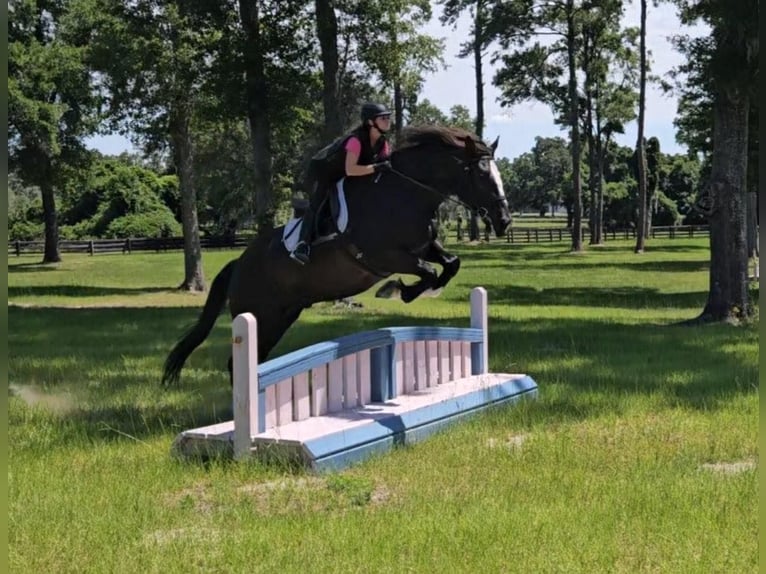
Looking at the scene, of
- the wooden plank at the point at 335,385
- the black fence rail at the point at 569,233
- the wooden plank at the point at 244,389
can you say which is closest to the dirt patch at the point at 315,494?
the wooden plank at the point at 244,389

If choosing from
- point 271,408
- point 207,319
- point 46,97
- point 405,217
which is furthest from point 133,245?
point 271,408

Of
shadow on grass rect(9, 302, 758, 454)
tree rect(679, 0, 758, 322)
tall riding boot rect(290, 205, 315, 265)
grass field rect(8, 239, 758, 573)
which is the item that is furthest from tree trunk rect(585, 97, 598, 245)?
tall riding boot rect(290, 205, 315, 265)

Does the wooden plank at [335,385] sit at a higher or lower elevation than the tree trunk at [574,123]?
lower

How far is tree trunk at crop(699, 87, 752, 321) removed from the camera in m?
13.7

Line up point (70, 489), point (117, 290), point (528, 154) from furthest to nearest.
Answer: point (528, 154) < point (117, 290) < point (70, 489)

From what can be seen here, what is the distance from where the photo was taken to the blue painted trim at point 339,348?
5.71 meters

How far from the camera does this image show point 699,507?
4.46 metres

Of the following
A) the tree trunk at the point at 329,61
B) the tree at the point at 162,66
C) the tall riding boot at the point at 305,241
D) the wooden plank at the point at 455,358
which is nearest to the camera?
the tall riding boot at the point at 305,241

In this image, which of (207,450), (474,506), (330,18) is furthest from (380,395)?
(330,18)

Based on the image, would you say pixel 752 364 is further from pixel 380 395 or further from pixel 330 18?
pixel 330 18

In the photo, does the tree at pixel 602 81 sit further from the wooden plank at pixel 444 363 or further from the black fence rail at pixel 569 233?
the wooden plank at pixel 444 363

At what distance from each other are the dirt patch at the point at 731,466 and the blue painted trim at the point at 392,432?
1.94 meters

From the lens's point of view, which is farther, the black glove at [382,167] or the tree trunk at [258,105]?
the tree trunk at [258,105]

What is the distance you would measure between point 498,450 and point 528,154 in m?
104
